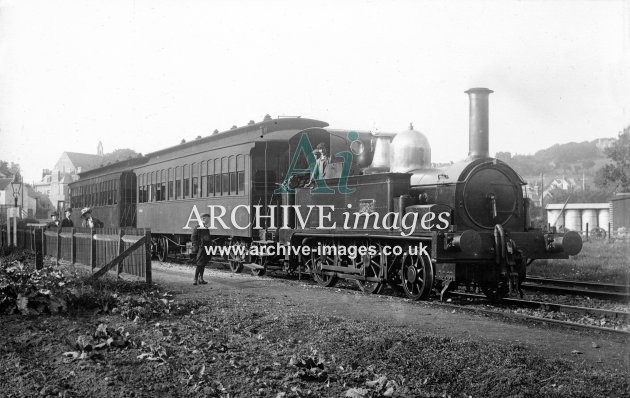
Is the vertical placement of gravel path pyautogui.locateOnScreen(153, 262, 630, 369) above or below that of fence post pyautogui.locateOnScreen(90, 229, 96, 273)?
below

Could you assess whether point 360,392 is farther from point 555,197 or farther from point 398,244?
point 555,197

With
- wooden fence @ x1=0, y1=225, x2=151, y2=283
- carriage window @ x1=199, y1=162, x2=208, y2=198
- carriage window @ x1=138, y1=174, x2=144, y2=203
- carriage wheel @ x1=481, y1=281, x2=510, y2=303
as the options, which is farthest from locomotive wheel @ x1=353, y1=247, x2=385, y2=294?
carriage window @ x1=138, y1=174, x2=144, y2=203

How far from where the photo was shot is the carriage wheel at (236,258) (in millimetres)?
14705

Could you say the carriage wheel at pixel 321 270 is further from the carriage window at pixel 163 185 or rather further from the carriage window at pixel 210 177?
the carriage window at pixel 163 185

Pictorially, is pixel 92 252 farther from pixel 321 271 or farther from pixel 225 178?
pixel 321 271

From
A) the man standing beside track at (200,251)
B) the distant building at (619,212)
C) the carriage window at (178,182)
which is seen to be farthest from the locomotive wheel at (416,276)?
the distant building at (619,212)

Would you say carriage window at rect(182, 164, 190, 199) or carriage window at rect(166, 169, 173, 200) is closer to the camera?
carriage window at rect(182, 164, 190, 199)

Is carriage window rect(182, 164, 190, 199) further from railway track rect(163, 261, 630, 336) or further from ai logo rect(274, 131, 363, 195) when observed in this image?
railway track rect(163, 261, 630, 336)

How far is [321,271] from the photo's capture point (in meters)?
12.3

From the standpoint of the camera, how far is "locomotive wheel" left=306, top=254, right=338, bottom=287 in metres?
12.1

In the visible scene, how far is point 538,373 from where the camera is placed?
5.20m

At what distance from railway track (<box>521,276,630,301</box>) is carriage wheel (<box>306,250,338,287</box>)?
407 centimetres

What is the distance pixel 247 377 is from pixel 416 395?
58.5 inches

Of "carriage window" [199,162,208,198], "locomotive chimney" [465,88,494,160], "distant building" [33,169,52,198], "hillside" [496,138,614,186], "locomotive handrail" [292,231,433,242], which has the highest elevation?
"hillside" [496,138,614,186]
